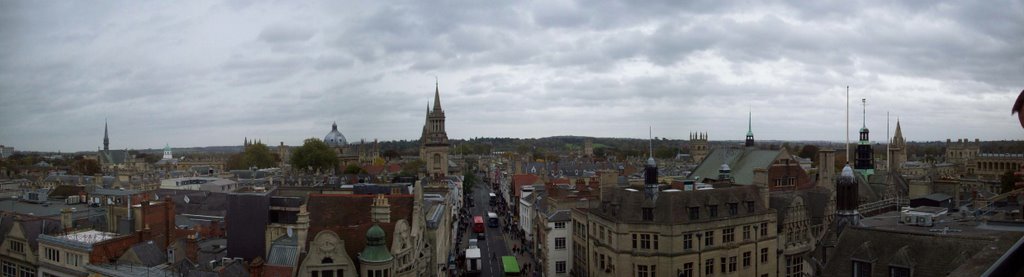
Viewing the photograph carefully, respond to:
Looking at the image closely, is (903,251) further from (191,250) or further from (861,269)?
(191,250)

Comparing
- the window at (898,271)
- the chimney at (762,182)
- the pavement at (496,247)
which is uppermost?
the chimney at (762,182)

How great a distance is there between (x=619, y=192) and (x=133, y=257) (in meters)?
26.7

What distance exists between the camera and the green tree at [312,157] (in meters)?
118

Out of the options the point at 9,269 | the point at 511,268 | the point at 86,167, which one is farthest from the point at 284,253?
the point at 86,167

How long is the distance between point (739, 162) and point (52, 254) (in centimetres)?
5196

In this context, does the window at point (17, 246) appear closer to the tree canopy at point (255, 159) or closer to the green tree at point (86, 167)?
the green tree at point (86, 167)

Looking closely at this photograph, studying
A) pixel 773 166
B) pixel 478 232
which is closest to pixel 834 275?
pixel 773 166

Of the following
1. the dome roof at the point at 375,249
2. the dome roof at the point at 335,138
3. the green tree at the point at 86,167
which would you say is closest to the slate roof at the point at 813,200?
the dome roof at the point at 375,249

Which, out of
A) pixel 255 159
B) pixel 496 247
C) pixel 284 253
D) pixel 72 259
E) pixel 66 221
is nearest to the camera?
pixel 284 253

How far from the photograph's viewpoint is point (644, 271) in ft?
129

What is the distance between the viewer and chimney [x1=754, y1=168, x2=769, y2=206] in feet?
144

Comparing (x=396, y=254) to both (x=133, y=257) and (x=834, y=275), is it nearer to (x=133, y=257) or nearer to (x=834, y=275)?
(x=133, y=257)

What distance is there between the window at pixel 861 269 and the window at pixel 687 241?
13.0 meters

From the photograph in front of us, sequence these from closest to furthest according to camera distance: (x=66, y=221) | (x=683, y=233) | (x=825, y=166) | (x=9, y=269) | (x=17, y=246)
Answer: (x=17, y=246)
(x=683, y=233)
(x=9, y=269)
(x=66, y=221)
(x=825, y=166)
